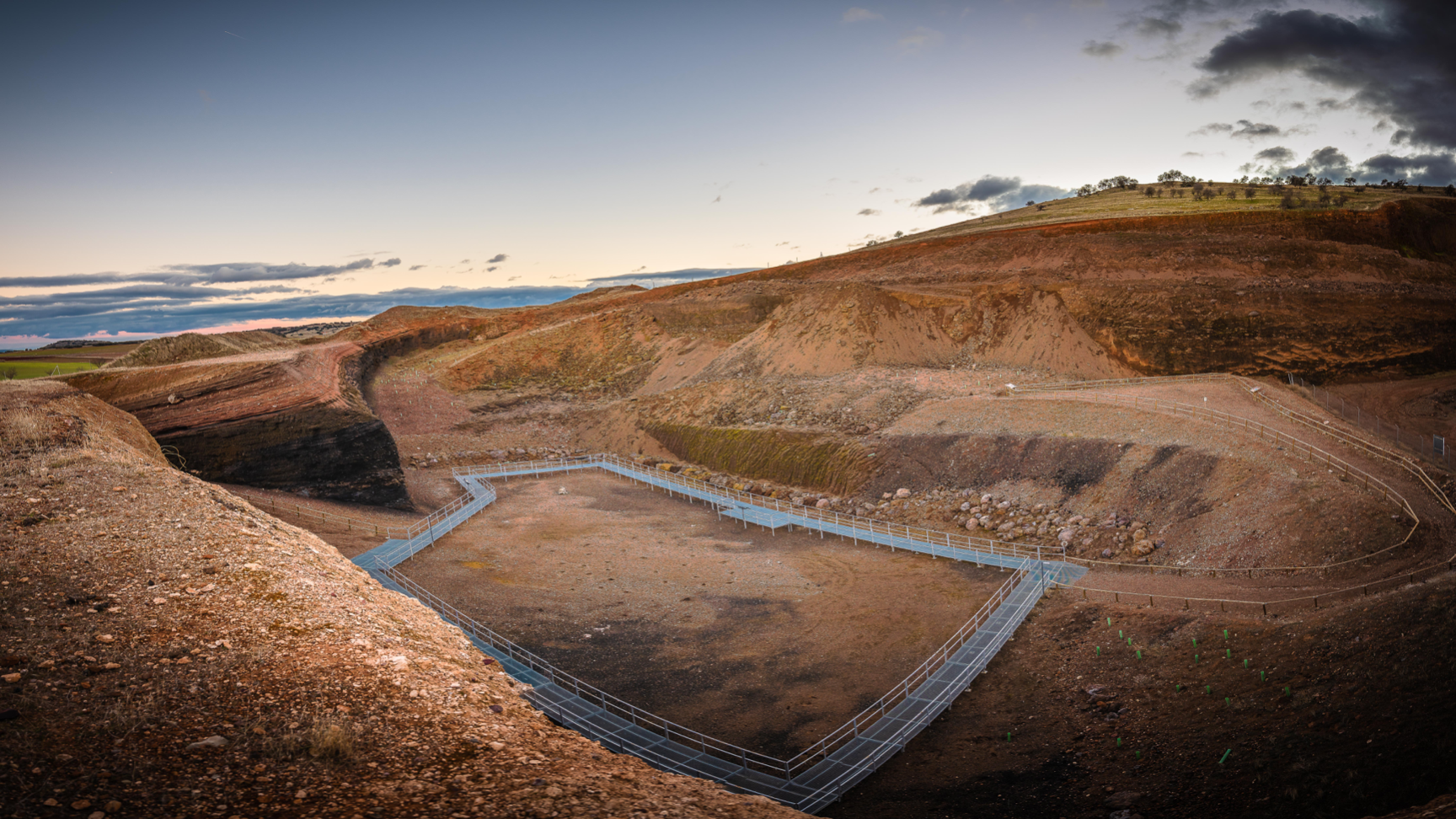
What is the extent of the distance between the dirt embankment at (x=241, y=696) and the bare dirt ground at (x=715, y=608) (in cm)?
518

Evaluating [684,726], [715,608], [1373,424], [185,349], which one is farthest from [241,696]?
[185,349]

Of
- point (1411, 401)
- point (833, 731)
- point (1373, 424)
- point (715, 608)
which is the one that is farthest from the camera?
→ point (1411, 401)

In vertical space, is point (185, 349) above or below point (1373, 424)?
above

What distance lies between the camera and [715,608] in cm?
2048

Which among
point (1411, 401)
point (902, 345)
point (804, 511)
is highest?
point (902, 345)

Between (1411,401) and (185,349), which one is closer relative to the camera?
(1411,401)

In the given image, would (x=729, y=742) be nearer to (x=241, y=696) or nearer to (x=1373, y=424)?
(x=241, y=696)

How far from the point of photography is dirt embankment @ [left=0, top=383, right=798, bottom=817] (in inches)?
275

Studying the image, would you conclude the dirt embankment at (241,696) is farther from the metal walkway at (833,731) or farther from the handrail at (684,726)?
the handrail at (684,726)

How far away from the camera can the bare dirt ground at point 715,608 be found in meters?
15.6

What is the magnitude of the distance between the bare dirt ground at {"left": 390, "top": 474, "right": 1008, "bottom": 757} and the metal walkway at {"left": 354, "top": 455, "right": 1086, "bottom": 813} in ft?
1.66

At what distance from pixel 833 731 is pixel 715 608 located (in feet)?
22.6

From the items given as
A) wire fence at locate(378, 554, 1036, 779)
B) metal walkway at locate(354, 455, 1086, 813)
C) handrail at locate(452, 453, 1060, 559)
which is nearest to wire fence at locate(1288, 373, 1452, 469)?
handrail at locate(452, 453, 1060, 559)

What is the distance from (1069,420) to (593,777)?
25.8 metres
